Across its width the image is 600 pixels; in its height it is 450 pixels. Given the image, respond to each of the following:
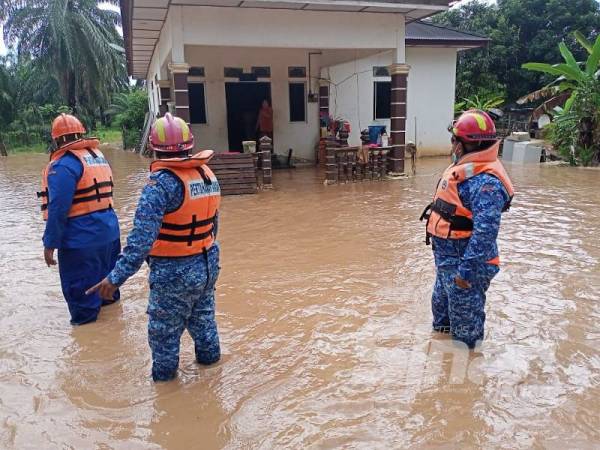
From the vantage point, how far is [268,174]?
36.3 ft

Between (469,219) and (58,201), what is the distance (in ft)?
10.2

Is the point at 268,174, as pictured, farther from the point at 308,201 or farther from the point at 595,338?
the point at 595,338

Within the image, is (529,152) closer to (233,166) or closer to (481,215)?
(233,166)

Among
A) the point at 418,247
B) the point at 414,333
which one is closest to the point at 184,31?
the point at 418,247

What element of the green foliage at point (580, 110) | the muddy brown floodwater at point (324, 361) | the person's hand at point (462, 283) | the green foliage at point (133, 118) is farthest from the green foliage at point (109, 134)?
the person's hand at point (462, 283)

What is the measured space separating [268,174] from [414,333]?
732 centimetres

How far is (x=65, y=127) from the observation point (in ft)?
14.4

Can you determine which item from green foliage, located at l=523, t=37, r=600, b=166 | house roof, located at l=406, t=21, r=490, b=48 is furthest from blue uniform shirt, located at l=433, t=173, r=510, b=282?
house roof, located at l=406, t=21, r=490, b=48

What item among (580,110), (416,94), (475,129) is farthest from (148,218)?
(416,94)

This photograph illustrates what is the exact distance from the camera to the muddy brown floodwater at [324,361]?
2.99 m

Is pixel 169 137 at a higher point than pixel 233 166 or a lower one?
higher

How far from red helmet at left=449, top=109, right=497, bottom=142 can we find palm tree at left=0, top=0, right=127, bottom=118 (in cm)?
2955

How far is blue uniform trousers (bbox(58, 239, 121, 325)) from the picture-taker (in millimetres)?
4422

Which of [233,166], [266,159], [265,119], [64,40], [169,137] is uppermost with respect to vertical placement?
[64,40]
